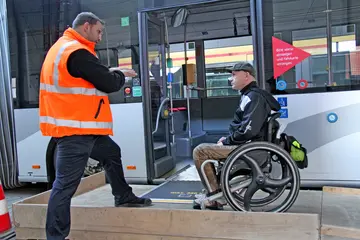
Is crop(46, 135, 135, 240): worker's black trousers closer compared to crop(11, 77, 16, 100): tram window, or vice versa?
crop(46, 135, 135, 240): worker's black trousers

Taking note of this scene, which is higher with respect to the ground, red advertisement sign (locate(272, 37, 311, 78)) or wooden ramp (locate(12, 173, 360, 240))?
red advertisement sign (locate(272, 37, 311, 78))

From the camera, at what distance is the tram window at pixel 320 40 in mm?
3447

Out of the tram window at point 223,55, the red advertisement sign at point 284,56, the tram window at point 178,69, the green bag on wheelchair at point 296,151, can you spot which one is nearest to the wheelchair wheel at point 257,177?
the green bag on wheelchair at point 296,151

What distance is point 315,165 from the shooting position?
359 centimetres

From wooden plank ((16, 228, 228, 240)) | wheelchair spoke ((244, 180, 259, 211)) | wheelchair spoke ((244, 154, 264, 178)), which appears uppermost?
wheelchair spoke ((244, 154, 264, 178))

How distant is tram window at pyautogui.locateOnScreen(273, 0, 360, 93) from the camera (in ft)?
11.3

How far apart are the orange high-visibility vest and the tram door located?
1677mm

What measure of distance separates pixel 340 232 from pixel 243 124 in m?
0.94

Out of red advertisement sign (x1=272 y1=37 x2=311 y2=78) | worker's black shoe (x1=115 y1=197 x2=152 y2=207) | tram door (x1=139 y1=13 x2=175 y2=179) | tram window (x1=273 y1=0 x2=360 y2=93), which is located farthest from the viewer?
tram door (x1=139 y1=13 x2=175 y2=179)

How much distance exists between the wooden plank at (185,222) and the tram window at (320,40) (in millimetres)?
1691

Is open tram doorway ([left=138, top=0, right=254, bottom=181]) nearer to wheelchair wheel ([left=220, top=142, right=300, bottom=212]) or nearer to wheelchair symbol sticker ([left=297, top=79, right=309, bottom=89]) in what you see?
wheelchair symbol sticker ([left=297, top=79, right=309, bottom=89])

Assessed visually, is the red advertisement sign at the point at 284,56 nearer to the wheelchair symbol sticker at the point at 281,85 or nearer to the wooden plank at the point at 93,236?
the wheelchair symbol sticker at the point at 281,85

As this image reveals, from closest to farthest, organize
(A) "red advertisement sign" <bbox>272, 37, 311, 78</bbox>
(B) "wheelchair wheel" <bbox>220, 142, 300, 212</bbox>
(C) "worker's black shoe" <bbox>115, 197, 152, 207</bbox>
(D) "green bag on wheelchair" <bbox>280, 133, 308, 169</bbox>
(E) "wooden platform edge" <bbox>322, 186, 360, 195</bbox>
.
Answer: (B) "wheelchair wheel" <bbox>220, 142, 300, 212</bbox> < (D) "green bag on wheelchair" <bbox>280, 133, 308, 169</bbox> < (C) "worker's black shoe" <bbox>115, 197, 152, 207</bbox> < (E) "wooden platform edge" <bbox>322, 186, 360, 195</bbox> < (A) "red advertisement sign" <bbox>272, 37, 311, 78</bbox>

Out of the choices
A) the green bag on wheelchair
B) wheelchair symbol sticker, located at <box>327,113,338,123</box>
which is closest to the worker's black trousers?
the green bag on wheelchair
